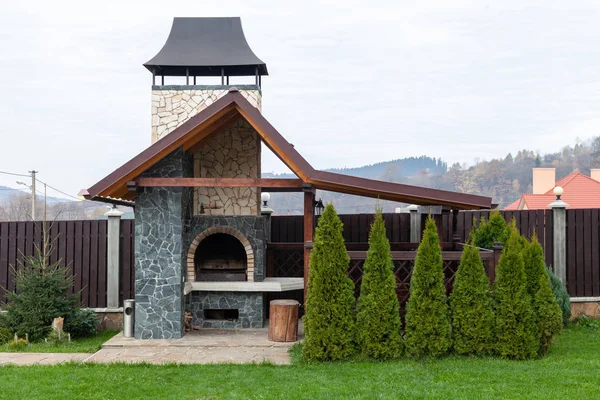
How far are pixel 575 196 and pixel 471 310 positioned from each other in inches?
750

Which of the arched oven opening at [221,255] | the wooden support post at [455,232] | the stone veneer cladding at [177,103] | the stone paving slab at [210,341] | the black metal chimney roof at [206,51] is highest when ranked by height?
the black metal chimney roof at [206,51]

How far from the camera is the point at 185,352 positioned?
8766 mm

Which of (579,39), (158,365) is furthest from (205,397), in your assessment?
(579,39)

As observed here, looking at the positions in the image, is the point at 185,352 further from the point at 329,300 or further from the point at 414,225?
the point at 414,225

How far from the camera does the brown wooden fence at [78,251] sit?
37.1 feet

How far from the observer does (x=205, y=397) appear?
6488 mm

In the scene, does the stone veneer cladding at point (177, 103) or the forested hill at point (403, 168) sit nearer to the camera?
the stone veneer cladding at point (177, 103)

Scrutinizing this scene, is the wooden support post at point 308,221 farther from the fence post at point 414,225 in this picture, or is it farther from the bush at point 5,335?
the bush at point 5,335

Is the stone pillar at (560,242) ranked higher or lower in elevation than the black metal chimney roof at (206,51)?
lower

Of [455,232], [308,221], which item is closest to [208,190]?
[308,221]

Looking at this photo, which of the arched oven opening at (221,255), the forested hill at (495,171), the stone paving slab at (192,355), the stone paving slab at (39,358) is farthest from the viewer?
the forested hill at (495,171)

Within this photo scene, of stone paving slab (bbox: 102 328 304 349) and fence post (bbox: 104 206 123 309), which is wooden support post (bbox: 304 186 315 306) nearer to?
stone paving slab (bbox: 102 328 304 349)

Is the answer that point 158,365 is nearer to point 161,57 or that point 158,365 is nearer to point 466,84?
point 161,57

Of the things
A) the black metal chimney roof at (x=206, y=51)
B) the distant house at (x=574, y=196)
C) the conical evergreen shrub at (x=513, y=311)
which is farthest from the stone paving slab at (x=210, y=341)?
the distant house at (x=574, y=196)
